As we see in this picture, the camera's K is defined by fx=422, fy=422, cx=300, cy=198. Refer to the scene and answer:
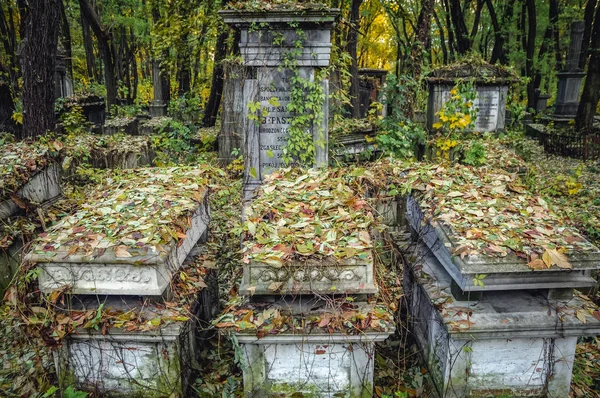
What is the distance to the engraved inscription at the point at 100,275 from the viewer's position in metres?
3.08

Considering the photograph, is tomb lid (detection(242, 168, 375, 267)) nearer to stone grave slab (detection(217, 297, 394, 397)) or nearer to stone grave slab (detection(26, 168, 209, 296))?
stone grave slab (detection(217, 297, 394, 397))

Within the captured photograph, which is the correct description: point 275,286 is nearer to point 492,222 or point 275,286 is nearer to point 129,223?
point 129,223

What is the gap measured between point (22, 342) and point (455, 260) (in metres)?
4.10

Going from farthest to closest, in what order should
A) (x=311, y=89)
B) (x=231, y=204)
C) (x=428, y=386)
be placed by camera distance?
(x=231, y=204), (x=311, y=89), (x=428, y=386)

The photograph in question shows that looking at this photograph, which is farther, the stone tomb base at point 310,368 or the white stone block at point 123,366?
the white stone block at point 123,366

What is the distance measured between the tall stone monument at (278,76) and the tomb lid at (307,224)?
7.69 feet

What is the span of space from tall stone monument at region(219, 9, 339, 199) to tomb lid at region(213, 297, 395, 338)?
372 centimetres

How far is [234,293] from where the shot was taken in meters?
A: 3.72

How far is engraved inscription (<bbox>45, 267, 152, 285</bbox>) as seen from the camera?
3076 millimetres

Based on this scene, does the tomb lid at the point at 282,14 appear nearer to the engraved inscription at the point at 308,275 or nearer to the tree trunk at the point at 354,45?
the engraved inscription at the point at 308,275

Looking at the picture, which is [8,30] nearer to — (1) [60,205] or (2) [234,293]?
(1) [60,205]

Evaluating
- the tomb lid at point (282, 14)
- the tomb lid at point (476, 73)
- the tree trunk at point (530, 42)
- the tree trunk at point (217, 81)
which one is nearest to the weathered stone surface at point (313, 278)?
the tomb lid at point (282, 14)

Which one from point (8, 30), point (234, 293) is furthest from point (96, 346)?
point (8, 30)

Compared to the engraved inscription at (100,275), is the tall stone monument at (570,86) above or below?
above
